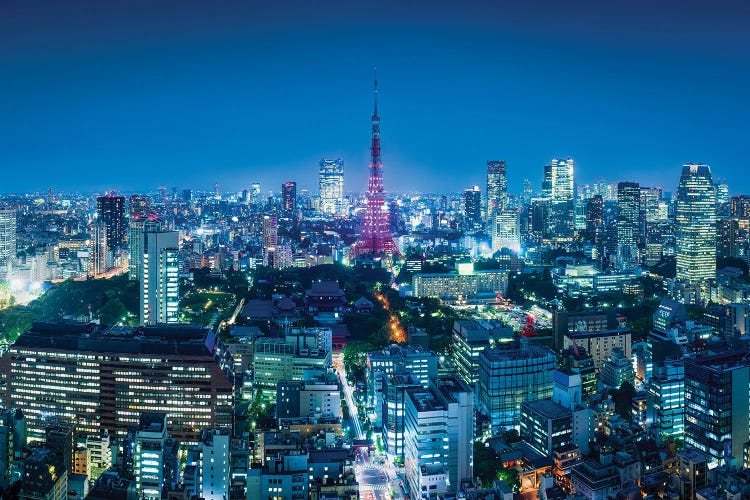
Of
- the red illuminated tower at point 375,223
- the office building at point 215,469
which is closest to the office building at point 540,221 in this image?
the red illuminated tower at point 375,223

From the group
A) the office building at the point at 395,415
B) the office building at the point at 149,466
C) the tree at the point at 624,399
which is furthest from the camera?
the tree at the point at 624,399

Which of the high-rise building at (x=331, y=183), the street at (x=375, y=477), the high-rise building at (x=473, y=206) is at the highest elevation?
the high-rise building at (x=331, y=183)

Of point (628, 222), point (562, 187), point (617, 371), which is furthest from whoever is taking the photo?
point (562, 187)

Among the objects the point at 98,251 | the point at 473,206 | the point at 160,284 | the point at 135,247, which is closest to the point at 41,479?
the point at 160,284

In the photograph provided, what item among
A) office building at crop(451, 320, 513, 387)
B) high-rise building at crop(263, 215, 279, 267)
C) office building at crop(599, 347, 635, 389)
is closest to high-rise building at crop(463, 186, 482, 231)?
high-rise building at crop(263, 215, 279, 267)

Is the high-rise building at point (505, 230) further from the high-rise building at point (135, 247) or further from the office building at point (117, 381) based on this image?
the office building at point (117, 381)

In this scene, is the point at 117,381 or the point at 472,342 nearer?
the point at 117,381

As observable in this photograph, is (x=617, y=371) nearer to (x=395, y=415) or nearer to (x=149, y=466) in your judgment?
(x=395, y=415)
